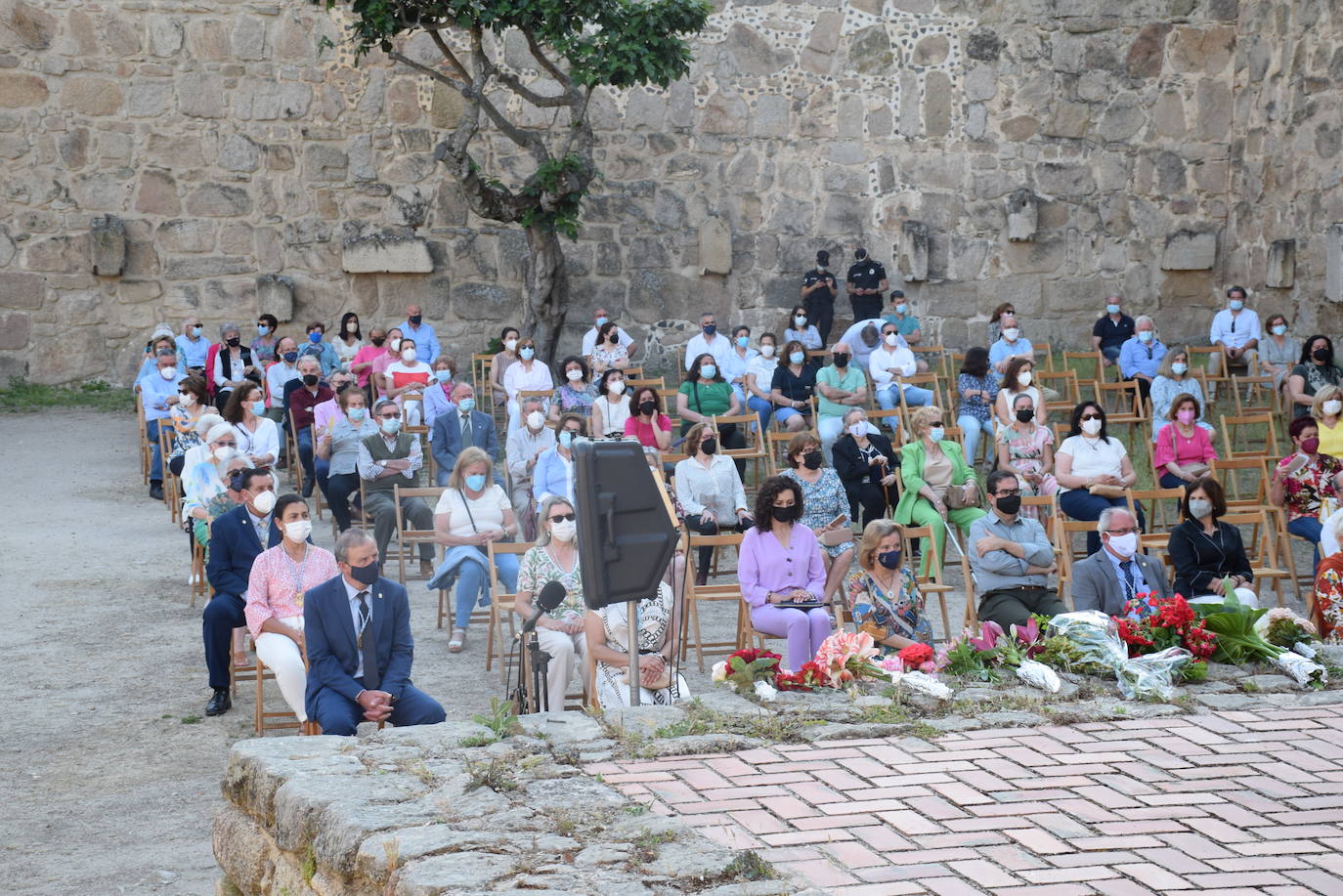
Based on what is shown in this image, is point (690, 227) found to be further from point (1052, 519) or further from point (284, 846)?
point (284, 846)

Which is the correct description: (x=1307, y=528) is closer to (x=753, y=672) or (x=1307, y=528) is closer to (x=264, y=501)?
(x=753, y=672)

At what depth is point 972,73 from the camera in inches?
651

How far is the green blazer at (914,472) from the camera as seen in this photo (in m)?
9.47

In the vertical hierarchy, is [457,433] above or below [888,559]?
above

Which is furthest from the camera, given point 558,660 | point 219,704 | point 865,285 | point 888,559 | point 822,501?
point 865,285

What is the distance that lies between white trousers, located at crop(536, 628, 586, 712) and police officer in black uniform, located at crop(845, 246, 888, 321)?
9.23m

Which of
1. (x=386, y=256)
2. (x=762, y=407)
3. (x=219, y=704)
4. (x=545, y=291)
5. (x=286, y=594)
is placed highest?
(x=386, y=256)

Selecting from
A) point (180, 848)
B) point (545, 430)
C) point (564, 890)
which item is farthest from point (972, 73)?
point (564, 890)

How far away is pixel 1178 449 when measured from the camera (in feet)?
35.3

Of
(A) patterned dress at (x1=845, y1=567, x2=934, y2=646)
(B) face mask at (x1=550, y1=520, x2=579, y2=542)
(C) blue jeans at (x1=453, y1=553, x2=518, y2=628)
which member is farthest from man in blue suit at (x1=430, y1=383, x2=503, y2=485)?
(A) patterned dress at (x1=845, y1=567, x2=934, y2=646)

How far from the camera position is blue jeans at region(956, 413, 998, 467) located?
12.0 meters

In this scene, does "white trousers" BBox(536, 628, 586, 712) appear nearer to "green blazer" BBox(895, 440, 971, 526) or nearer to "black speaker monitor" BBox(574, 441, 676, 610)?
"black speaker monitor" BBox(574, 441, 676, 610)

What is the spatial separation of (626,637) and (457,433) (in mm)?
4318

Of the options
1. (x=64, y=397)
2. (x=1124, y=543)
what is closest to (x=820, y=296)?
(x=64, y=397)
